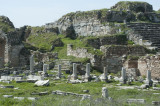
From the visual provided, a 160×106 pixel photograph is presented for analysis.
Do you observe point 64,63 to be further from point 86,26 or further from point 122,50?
point 86,26

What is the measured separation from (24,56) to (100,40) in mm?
7779

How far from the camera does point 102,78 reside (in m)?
24.2

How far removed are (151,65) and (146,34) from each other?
7543mm

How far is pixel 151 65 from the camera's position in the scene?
90.1 ft

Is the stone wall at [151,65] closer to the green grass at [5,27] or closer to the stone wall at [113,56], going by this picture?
the stone wall at [113,56]

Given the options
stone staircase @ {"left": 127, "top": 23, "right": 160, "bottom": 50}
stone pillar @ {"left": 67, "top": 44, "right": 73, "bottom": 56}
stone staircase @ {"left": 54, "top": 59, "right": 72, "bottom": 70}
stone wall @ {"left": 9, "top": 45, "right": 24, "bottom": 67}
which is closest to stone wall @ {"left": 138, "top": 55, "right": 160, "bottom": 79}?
stone staircase @ {"left": 127, "top": 23, "right": 160, "bottom": 50}

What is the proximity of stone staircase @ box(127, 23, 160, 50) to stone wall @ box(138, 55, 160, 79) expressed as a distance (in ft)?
11.9

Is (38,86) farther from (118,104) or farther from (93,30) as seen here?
(93,30)

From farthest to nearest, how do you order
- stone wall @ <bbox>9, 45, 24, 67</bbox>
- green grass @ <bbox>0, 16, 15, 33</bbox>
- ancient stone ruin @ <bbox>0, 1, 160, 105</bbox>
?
green grass @ <bbox>0, 16, 15, 33</bbox> → stone wall @ <bbox>9, 45, 24, 67</bbox> → ancient stone ruin @ <bbox>0, 1, 160, 105</bbox>

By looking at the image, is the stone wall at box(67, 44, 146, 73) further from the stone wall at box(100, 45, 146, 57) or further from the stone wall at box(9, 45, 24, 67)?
the stone wall at box(9, 45, 24, 67)

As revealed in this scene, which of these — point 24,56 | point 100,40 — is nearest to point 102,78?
point 100,40

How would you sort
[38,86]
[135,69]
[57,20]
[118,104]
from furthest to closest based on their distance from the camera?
[57,20]
[135,69]
[38,86]
[118,104]

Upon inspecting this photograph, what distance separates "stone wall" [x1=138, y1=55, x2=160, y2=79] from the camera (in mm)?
26889

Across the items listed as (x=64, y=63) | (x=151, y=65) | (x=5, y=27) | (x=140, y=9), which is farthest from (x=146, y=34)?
(x=5, y=27)
